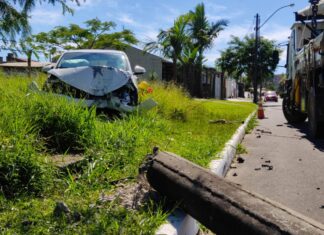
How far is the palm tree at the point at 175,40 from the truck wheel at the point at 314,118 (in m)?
21.6

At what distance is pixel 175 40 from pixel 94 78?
2363 centimetres

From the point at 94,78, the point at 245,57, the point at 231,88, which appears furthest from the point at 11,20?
the point at 231,88

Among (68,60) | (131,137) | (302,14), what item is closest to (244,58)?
(302,14)

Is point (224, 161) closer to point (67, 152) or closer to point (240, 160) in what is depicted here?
point (240, 160)

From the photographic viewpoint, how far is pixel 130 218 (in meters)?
3.33

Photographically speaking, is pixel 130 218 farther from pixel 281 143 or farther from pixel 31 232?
pixel 281 143

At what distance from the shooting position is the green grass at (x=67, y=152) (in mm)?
3285

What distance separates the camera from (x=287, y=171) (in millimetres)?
6734

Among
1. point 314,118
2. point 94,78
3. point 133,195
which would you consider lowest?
point 133,195

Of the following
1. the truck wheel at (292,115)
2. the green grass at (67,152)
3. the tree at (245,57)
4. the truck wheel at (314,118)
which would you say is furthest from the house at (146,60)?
the green grass at (67,152)

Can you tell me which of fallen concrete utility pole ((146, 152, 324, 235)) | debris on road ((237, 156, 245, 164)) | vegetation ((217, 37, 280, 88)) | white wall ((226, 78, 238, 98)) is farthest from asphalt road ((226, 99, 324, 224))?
white wall ((226, 78, 238, 98))

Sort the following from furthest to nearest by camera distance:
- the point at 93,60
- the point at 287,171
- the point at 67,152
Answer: the point at 93,60 < the point at 287,171 < the point at 67,152

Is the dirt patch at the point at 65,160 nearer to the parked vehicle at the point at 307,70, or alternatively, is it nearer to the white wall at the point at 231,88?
the parked vehicle at the point at 307,70

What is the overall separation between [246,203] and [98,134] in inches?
119
